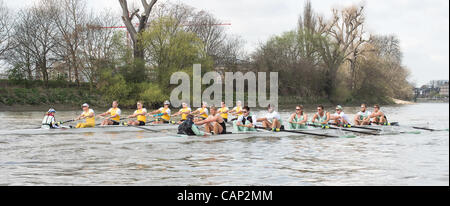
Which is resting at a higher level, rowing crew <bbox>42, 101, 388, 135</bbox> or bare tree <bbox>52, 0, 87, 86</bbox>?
bare tree <bbox>52, 0, 87, 86</bbox>

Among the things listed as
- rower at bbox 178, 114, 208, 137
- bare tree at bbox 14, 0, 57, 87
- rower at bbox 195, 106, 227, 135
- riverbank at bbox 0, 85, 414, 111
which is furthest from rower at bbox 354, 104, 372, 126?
bare tree at bbox 14, 0, 57, 87

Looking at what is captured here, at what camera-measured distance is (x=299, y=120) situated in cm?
1827

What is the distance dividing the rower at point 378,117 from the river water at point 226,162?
11.4 ft

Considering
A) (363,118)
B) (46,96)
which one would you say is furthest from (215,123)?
(46,96)

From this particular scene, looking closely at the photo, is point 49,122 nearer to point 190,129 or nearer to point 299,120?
point 190,129

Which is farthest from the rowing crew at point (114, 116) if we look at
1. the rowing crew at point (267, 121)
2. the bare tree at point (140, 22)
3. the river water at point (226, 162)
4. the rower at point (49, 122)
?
the bare tree at point (140, 22)

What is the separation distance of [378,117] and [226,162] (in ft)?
36.2

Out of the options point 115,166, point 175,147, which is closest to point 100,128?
point 175,147

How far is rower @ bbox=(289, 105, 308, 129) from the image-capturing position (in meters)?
18.1

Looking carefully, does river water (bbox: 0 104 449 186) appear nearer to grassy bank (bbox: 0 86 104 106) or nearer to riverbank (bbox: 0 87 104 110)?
riverbank (bbox: 0 87 104 110)

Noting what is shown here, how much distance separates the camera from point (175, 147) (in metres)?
14.1

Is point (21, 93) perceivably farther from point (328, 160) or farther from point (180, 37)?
point (328, 160)

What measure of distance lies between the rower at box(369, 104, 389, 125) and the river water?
3.48 m
